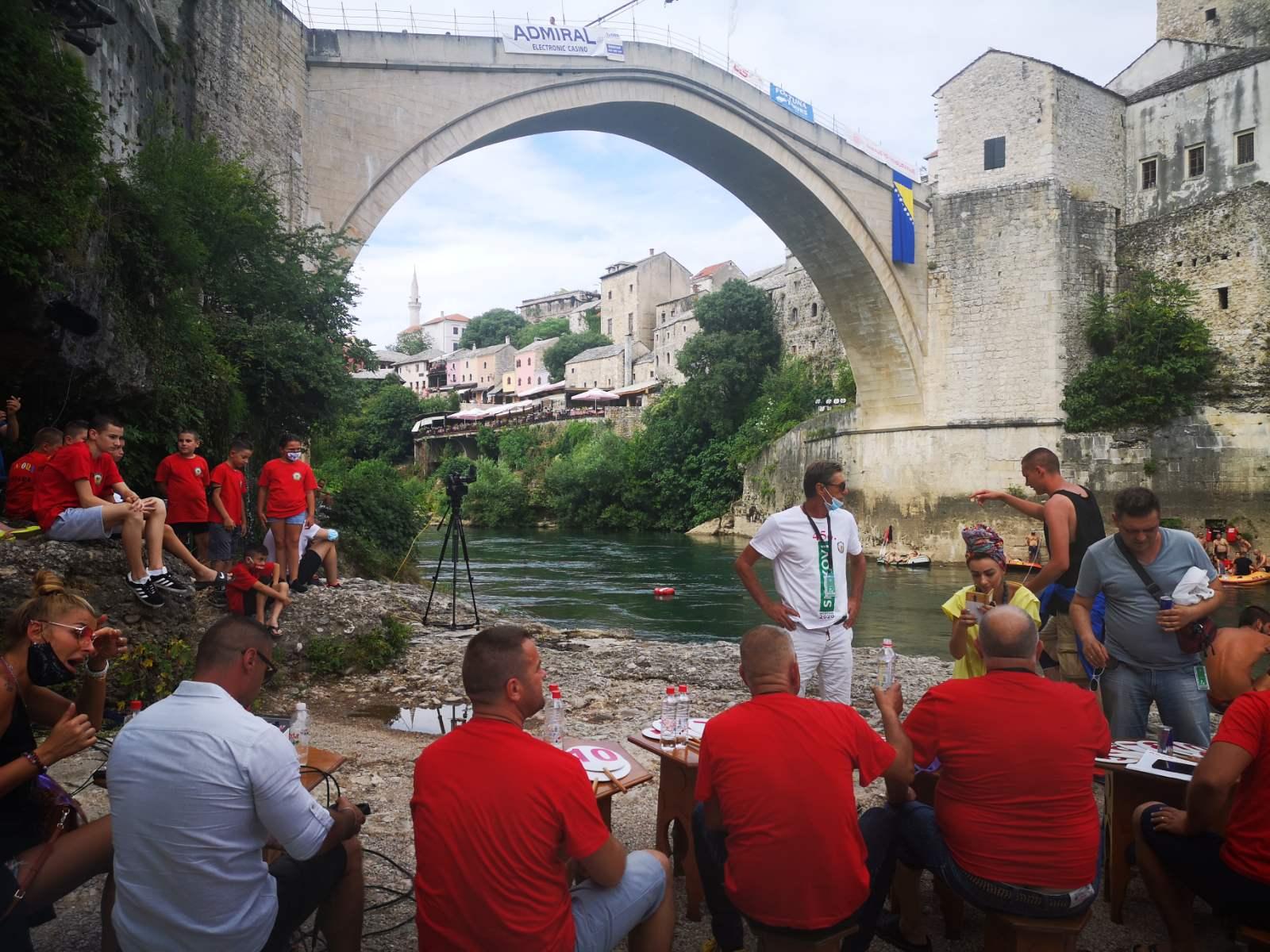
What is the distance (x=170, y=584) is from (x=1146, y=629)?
5.07 m

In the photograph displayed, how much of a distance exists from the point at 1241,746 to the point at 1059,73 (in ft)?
68.6

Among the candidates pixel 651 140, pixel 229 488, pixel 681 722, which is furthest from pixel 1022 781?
pixel 651 140

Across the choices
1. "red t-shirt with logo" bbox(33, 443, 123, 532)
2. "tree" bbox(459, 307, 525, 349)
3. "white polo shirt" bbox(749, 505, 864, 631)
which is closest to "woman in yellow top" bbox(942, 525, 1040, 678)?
"white polo shirt" bbox(749, 505, 864, 631)

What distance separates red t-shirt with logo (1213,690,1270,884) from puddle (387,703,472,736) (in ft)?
12.4

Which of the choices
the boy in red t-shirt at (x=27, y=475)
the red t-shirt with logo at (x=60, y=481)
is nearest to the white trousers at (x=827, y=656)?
the red t-shirt with logo at (x=60, y=481)

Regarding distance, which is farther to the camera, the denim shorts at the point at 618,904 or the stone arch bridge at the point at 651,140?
the stone arch bridge at the point at 651,140

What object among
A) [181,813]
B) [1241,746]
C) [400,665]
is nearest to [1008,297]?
[400,665]

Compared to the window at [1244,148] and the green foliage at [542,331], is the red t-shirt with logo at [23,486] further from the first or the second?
the green foliage at [542,331]

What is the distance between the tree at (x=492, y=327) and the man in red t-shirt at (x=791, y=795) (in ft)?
244

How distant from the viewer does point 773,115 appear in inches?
736

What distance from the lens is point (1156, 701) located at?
3.29 metres

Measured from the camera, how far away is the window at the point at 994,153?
1986 centimetres

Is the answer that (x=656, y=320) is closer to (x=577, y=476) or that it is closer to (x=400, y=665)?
(x=577, y=476)

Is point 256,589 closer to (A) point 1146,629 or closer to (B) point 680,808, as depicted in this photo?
(B) point 680,808
